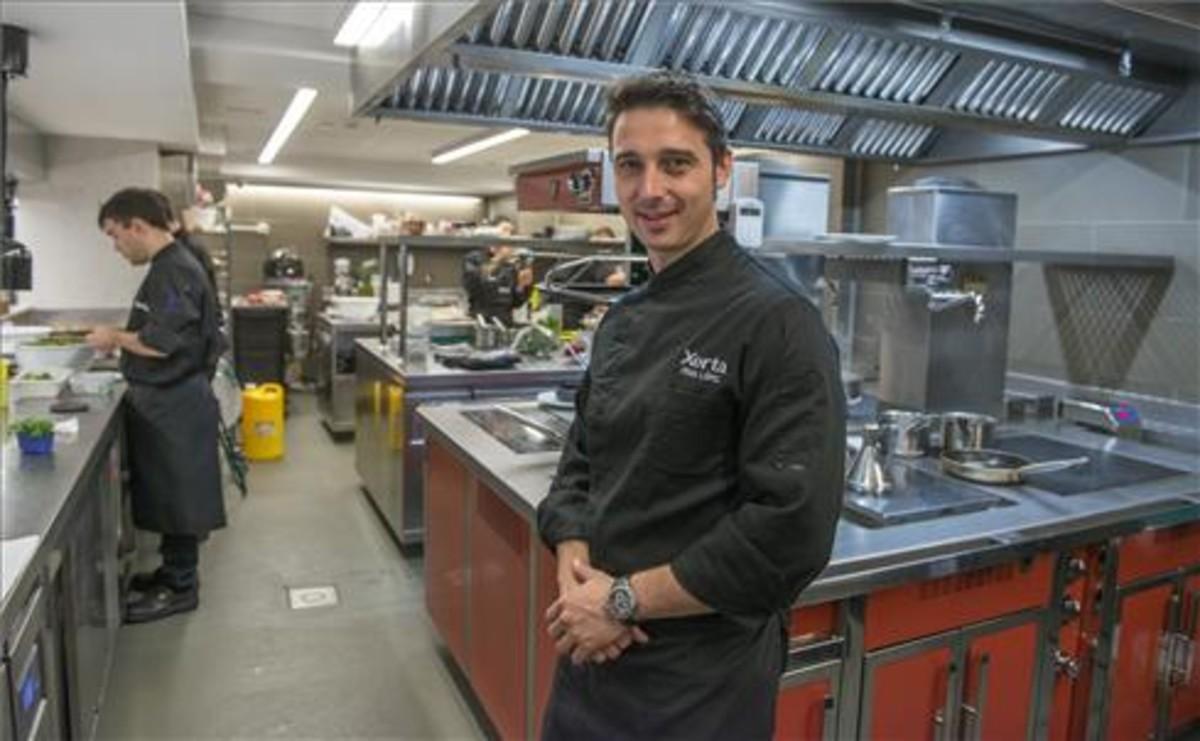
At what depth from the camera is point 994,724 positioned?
6.16ft

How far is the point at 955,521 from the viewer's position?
6.03ft

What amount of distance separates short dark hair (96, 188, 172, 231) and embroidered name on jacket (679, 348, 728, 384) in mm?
2827

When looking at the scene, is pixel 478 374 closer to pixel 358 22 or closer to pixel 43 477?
pixel 358 22

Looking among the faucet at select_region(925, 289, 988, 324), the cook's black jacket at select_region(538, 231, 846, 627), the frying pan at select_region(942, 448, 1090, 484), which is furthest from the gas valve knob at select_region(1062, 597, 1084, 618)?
the cook's black jacket at select_region(538, 231, 846, 627)

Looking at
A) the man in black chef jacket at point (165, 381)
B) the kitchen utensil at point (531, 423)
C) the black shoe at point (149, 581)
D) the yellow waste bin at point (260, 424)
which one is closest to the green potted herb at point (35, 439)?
the man in black chef jacket at point (165, 381)

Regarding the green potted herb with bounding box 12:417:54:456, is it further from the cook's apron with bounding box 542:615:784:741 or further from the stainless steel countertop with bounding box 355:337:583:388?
the cook's apron with bounding box 542:615:784:741

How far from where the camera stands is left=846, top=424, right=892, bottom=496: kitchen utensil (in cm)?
198

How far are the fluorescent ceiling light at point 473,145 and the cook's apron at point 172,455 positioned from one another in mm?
3872

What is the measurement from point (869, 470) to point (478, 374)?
226 cm

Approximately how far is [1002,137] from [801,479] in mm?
2932

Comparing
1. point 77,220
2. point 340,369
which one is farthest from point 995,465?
point 77,220

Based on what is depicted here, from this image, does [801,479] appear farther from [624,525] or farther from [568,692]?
[568,692]

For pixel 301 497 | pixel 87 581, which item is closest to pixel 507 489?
pixel 87 581

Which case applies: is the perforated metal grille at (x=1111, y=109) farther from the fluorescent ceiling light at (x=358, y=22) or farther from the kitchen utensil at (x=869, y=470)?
the fluorescent ceiling light at (x=358, y=22)
